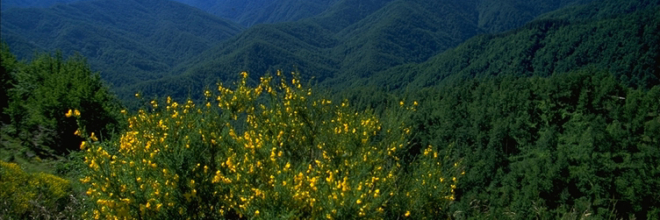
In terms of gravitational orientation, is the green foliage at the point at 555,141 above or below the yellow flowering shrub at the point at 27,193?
below

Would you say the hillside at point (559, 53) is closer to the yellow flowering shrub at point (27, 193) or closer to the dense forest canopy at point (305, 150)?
the dense forest canopy at point (305, 150)

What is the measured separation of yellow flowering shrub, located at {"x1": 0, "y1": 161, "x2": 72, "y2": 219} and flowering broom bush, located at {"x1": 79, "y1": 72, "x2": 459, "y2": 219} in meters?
2.00

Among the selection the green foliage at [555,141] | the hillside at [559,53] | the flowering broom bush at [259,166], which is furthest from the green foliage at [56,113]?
the hillside at [559,53]

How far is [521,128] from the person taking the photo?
40.1 meters

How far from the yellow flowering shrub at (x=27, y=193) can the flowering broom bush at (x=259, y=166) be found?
1999 mm

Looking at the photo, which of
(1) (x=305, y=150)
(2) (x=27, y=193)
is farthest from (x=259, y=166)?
(2) (x=27, y=193)

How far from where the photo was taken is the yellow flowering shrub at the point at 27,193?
7145 millimetres

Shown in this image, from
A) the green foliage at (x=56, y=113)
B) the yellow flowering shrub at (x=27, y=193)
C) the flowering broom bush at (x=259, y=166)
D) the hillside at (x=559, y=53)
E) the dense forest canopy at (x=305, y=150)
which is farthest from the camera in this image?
the hillside at (x=559, y=53)

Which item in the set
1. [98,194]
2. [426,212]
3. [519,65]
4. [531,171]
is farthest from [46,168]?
[519,65]

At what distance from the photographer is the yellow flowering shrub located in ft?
23.4

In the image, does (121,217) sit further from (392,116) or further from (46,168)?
(46,168)

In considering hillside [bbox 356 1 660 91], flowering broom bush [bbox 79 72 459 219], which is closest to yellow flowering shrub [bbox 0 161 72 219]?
flowering broom bush [bbox 79 72 459 219]

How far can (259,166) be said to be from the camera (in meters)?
5.73

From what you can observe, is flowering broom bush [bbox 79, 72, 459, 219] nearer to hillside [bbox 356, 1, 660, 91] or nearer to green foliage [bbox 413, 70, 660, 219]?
green foliage [bbox 413, 70, 660, 219]
